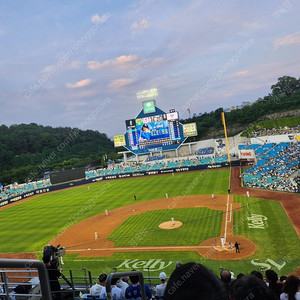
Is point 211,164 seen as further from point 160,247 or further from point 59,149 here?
point 59,149

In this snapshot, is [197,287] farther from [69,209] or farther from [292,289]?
[69,209]

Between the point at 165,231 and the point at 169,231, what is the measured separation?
399 mm

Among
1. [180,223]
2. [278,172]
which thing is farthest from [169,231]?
[278,172]

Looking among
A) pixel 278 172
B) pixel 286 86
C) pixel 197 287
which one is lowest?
pixel 278 172

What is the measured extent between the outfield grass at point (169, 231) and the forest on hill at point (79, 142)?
2306 inches

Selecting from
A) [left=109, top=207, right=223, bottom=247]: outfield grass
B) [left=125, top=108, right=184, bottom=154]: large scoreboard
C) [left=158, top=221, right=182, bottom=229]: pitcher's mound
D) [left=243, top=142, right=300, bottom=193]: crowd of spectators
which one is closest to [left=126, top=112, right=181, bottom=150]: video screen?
[left=125, top=108, right=184, bottom=154]: large scoreboard

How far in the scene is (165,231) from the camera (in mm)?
25297

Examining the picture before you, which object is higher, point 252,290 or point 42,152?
point 42,152

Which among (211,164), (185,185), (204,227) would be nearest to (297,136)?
(211,164)

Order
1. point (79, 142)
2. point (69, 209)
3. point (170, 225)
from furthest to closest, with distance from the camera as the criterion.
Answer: point (79, 142)
point (69, 209)
point (170, 225)

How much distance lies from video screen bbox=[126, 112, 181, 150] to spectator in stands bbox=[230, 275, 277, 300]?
6988cm

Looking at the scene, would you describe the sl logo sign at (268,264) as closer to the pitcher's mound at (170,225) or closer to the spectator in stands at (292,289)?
the pitcher's mound at (170,225)

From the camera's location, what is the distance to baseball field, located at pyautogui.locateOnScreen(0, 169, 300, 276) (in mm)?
18422

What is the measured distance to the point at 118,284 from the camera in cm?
782
